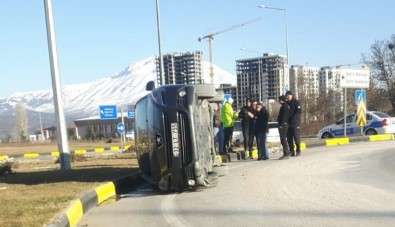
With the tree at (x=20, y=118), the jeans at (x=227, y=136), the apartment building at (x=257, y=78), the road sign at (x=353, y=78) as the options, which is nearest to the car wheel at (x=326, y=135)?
the road sign at (x=353, y=78)

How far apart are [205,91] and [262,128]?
5.40 meters

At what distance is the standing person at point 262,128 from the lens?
1472cm

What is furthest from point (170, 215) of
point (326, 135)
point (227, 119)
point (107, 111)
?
point (107, 111)

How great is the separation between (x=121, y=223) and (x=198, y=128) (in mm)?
2813

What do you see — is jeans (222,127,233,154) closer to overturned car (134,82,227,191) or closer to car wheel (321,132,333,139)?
overturned car (134,82,227,191)

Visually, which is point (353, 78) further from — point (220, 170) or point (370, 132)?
point (220, 170)

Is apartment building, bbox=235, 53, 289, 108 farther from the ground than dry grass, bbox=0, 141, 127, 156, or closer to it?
farther from the ground

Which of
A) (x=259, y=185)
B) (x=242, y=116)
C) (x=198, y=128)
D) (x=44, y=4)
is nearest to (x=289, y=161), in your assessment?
(x=242, y=116)

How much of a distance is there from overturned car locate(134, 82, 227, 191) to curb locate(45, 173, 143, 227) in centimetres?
107

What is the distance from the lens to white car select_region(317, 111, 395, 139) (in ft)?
81.5

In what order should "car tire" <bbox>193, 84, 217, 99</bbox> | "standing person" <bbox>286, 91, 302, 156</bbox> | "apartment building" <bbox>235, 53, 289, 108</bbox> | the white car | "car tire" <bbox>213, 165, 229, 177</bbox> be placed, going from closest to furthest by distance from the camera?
"car tire" <bbox>193, 84, 217, 99</bbox> < "car tire" <bbox>213, 165, 229, 177</bbox> < "standing person" <bbox>286, 91, 302, 156</bbox> < the white car < "apartment building" <bbox>235, 53, 289, 108</bbox>

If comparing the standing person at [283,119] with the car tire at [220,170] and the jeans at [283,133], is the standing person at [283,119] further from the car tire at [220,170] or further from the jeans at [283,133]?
the car tire at [220,170]

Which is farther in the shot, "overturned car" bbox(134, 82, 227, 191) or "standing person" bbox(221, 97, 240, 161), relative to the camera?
"standing person" bbox(221, 97, 240, 161)

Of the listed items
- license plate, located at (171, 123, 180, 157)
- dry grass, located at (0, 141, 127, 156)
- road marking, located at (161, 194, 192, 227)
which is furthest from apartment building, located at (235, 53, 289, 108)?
road marking, located at (161, 194, 192, 227)
